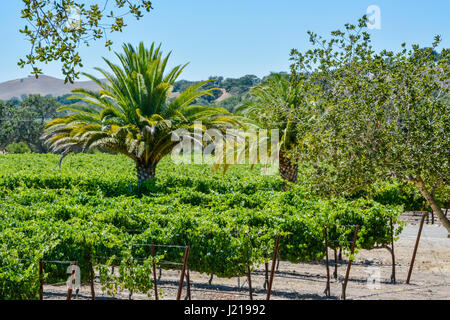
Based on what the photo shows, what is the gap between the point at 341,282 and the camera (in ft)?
41.0

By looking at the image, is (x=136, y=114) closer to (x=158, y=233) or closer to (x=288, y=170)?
(x=288, y=170)

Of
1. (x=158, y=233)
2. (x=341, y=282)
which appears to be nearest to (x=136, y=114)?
(x=158, y=233)

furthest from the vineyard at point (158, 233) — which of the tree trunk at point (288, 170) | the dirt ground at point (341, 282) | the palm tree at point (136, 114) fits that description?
the tree trunk at point (288, 170)

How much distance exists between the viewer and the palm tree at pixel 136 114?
56.9 ft

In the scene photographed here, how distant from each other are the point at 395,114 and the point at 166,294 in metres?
6.45

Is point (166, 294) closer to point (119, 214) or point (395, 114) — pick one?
point (119, 214)

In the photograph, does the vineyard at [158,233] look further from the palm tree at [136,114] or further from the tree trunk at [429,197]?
the palm tree at [136,114]

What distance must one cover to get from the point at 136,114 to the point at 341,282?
10072 millimetres

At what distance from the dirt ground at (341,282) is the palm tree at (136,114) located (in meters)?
6.23

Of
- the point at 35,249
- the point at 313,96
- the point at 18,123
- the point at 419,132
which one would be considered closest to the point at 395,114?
the point at 419,132

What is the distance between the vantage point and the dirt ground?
10656mm

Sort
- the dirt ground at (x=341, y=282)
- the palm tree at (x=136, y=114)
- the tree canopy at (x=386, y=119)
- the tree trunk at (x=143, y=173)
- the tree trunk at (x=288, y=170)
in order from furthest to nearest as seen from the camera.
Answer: the tree trunk at (x=288, y=170), the tree trunk at (x=143, y=173), the palm tree at (x=136, y=114), the dirt ground at (x=341, y=282), the tree canopy at (x=386, y=119)

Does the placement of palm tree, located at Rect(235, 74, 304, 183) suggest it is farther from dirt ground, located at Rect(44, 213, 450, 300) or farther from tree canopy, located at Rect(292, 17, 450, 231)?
tree canopy, located at Rect(292, 17, 450, 231)

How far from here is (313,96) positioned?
10.1 m
